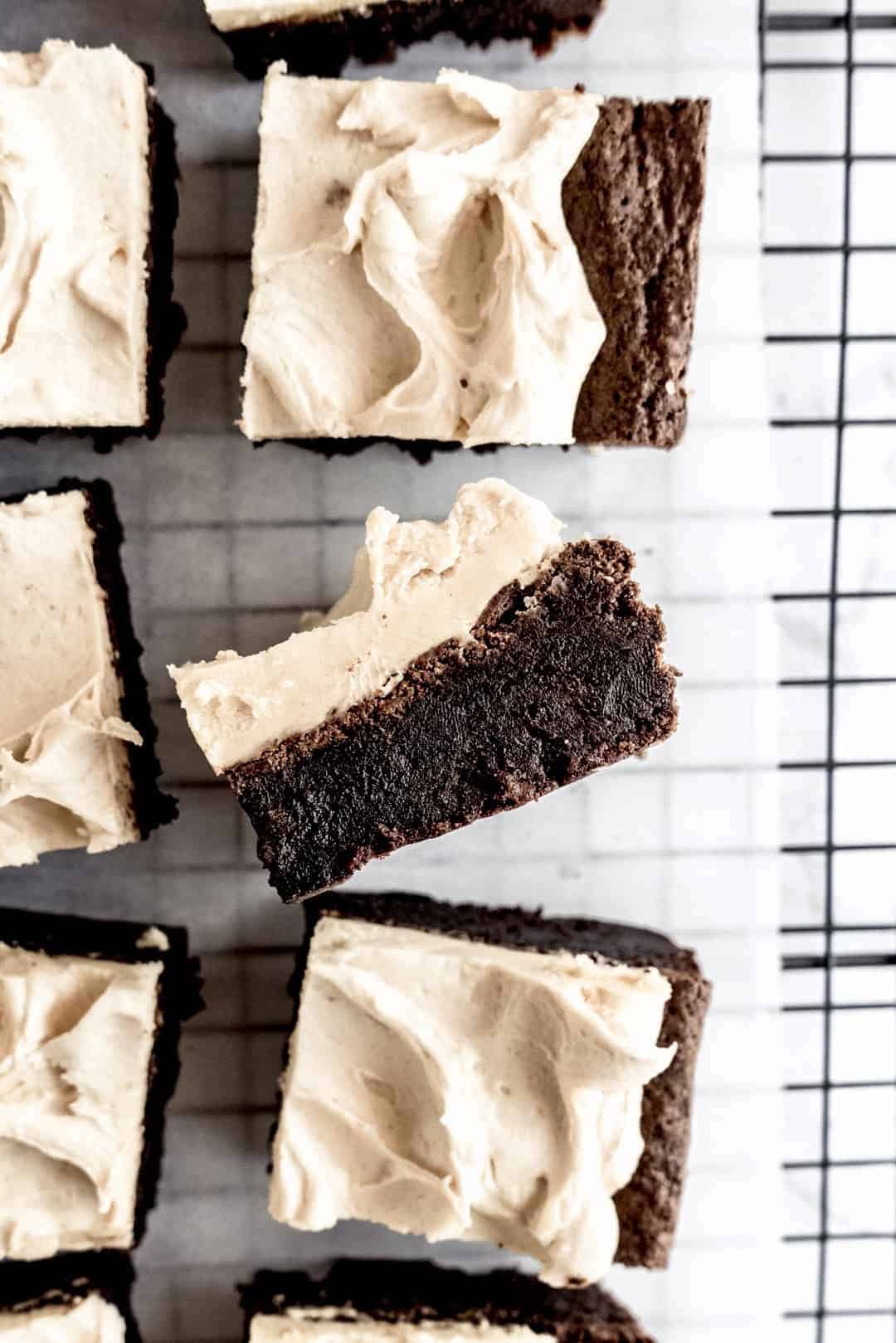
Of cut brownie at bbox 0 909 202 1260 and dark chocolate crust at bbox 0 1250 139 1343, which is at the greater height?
cut brownie at bbox 0 909 202 1260

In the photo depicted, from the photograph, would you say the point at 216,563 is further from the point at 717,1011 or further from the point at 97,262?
the point at 717,1011

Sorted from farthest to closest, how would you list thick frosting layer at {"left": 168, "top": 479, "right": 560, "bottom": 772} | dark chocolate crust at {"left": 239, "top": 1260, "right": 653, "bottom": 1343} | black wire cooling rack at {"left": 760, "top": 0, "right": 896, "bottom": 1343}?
black wire cooling rack at {"left": 760, "top": 0, "right": 896, "bottom": 1343}, dark chocolate crust at {"left": 239, "top": 1260, "right": 653, "bottom": 1343}, thick frosting layer at {"left": 168, "top": 479, "right": 560, "bottom": 772}

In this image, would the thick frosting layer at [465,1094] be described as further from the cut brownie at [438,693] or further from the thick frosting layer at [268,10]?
the thick frosting layer at [268,10]

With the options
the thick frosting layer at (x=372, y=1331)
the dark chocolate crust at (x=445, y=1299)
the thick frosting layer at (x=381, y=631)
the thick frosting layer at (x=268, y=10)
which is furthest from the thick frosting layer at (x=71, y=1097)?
the thick frosting layer at (x=268, y=10)

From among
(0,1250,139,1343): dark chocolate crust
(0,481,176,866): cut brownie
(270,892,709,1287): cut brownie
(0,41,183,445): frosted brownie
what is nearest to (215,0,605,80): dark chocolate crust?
(0,41,183,445): frosted brownie

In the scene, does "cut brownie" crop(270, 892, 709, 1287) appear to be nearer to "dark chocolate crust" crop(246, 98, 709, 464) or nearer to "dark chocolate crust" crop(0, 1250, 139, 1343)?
"dark chocolate crust" crop(0, 1250, 139, 1343)

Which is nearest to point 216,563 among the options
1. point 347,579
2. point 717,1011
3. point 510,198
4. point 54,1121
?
point 347,579
